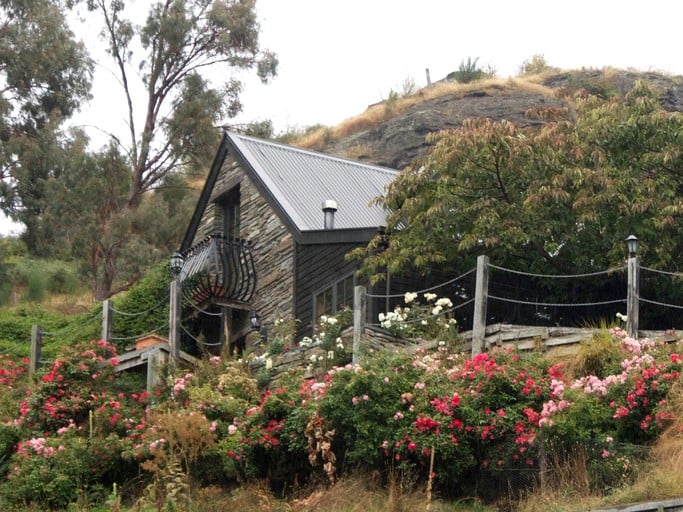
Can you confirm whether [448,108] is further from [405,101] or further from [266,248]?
[266,248]

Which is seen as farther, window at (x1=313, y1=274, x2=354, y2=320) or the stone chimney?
the stone chimney

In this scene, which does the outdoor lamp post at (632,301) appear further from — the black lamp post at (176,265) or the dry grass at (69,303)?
the dry grass at (69,303)

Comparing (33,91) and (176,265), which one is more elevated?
(33,91)

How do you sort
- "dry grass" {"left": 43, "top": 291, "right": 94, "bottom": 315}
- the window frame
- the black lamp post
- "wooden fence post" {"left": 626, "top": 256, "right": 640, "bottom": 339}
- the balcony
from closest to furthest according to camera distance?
1. "wooden fence post" {"left": 626, "top": 256, "right": 640, "bottom": 339}
2. the black lamp post
3. the window frame
4. the balcony
5. "dry grass" {"left": 43, "top": 291, "right": 94, "bottom": 315}

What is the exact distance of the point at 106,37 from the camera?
36.5 m

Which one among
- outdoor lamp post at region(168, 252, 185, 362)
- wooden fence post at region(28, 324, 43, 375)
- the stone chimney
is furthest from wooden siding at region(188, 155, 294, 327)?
wooden fence post at region(28, 324, 43, 375)

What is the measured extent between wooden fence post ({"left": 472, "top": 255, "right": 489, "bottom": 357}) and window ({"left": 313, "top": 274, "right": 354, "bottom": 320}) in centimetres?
454

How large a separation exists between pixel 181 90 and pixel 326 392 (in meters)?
23.9

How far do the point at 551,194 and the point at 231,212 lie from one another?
28.6 ft

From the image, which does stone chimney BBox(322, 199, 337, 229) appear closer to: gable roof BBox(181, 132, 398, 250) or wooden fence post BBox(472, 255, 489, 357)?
gable roof BBox(181, 132, 398, 250)

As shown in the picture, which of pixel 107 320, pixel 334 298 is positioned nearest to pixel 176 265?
pixel 107 320

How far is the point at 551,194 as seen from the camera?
18094 millimetres

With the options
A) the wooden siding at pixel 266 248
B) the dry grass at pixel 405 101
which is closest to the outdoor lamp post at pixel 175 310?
the wooden siding at pixel 266 248

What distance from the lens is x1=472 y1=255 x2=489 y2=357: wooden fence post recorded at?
1589 cm
